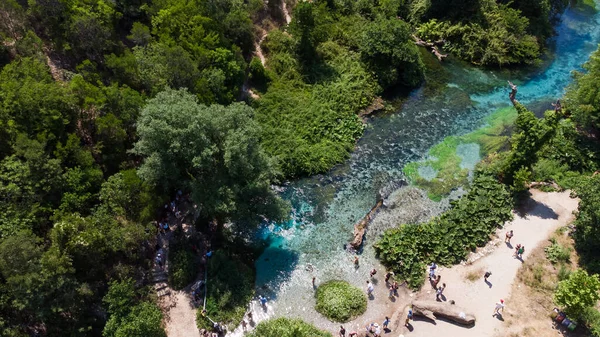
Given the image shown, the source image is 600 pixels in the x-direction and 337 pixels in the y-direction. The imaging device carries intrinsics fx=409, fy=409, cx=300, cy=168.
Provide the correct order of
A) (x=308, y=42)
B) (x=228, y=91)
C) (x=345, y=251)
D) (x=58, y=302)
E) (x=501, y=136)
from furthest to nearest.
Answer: (x=308, y=42) < (x=501, y=136) < (x=228, y=91) < (x=345, y=251) < (x=58, y=302)

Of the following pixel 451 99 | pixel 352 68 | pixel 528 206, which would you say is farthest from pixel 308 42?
pixel 528 206

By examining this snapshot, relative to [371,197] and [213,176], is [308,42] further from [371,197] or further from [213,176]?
[213,176]

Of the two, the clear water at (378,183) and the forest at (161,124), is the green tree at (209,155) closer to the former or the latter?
the forest at (161,124)

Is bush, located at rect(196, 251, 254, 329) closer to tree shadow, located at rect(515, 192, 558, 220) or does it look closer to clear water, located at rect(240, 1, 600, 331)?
clear water, located at rect(240, 1, 600, 331)

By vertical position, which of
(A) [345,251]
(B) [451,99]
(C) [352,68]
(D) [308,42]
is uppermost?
(D) [308,42]

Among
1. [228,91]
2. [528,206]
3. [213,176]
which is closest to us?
[213,176]

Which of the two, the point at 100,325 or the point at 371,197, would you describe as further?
the point at 371,197

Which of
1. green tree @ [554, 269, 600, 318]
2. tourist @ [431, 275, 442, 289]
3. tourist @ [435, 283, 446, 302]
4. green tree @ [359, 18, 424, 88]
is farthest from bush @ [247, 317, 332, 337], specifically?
green tree @ [359, 18, 424, 88]
